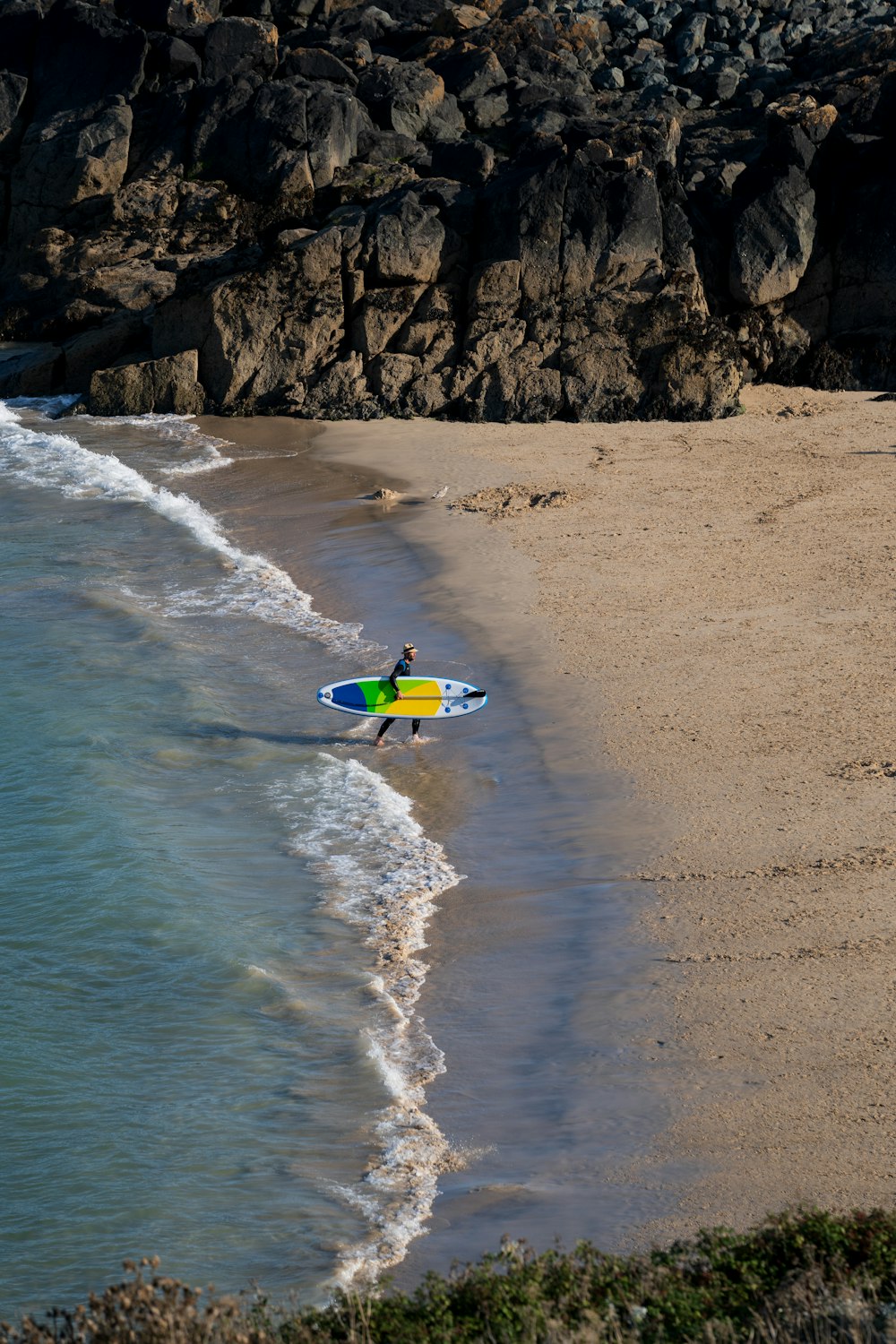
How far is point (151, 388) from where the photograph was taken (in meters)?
29.5

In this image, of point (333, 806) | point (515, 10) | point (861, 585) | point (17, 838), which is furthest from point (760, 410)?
point (515, 10)

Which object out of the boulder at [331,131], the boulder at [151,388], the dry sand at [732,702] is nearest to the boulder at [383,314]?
the dry sand at [732,702]

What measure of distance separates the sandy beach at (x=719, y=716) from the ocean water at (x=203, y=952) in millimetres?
918

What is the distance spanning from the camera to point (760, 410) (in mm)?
26750

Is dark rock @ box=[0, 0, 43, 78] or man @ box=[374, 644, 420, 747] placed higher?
dark rock @ box=[0, 0, 43, 78]

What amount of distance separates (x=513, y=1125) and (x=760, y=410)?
20.9m

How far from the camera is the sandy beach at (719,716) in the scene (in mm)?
8023

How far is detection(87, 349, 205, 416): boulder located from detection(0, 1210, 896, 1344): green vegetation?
25068 mm

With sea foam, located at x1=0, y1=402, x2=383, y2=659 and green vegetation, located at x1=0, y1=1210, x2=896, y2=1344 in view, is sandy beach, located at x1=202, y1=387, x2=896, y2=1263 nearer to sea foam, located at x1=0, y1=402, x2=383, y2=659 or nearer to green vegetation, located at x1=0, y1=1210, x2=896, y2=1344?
green vegetation, located at x1=0, y1=1210, x2=896, y2=1344

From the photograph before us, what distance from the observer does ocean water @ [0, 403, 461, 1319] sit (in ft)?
25.7

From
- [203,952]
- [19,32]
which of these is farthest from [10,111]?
[203,952]

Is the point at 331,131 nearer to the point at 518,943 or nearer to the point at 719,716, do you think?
the point at 719,716

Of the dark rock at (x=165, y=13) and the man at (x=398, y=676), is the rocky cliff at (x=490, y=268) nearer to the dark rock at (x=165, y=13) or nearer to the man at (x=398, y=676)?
the dark rock at (x=165, y=13)

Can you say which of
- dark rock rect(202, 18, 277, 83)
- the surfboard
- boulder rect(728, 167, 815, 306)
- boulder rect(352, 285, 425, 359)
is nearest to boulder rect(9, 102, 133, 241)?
dark rock rect(202, 18, 277, 83)
